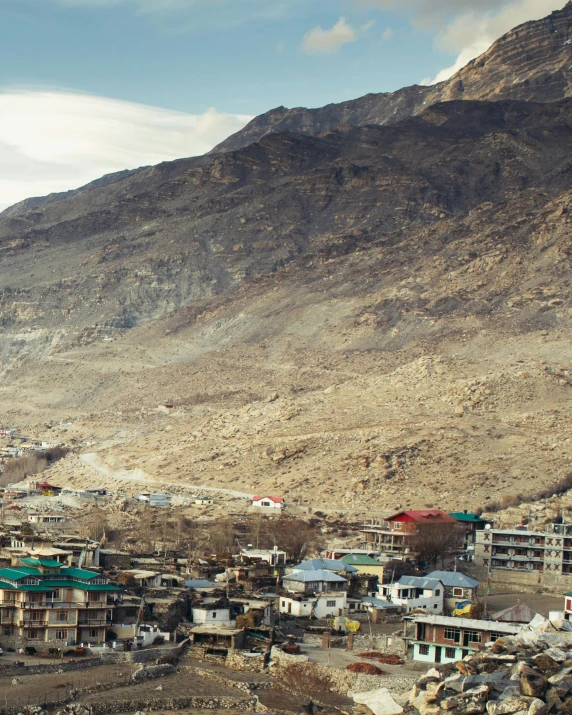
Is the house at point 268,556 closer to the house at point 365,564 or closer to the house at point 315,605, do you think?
the house at point 365,564

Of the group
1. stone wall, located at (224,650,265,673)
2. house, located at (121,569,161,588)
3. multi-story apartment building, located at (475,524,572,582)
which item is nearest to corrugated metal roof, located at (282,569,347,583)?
house, located at (121,569,161,588)

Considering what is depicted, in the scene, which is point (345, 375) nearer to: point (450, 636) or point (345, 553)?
point (345, 553)

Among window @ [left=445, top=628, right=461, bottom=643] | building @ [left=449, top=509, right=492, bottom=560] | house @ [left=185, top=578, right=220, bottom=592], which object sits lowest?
window @ [left=445, top=628, right=461, bottom=643]

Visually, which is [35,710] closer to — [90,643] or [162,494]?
[90,643]

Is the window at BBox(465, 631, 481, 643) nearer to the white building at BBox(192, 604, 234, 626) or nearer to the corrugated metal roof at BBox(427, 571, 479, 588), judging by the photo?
the white building at BBox(192, 604, 234, 626)

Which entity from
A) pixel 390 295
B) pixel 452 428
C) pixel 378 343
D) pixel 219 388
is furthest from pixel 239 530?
pixel 390 295
